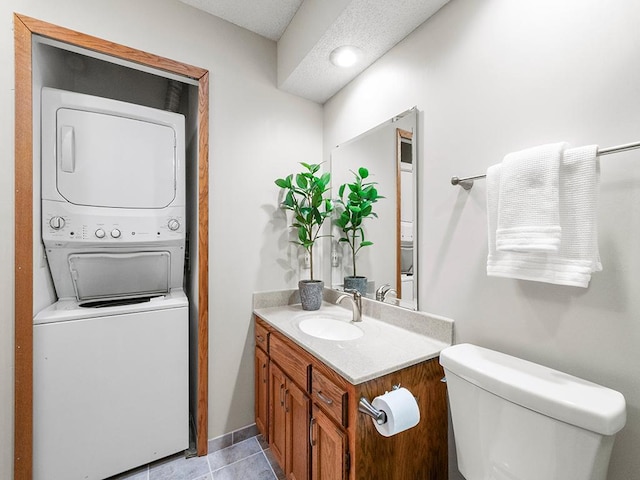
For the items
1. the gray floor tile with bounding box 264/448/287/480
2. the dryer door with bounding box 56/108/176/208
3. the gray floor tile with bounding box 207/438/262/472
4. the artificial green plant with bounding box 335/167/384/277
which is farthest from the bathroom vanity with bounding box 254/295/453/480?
the dryer door with bounding box 56/108/176/208

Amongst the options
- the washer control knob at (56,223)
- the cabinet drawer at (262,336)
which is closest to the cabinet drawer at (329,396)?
the cabinet drawer at (262,336)

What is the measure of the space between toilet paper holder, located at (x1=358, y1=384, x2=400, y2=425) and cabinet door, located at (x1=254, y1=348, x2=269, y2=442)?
34.1 inches

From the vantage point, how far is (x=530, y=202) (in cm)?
89

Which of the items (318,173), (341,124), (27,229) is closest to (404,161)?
(341,124)

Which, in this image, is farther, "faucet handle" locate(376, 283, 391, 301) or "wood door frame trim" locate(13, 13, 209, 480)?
"faucet handle" locate(376, 283, 391, 301)

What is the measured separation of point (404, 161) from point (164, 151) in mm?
1454

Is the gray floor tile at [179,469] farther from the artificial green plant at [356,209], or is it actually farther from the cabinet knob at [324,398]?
the artificial green plant at [356,209]

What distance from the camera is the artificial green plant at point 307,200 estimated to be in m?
1.87

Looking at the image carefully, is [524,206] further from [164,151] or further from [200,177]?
[164,151]

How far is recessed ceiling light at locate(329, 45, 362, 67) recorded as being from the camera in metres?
1.55

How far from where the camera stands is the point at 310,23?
1.56 metres

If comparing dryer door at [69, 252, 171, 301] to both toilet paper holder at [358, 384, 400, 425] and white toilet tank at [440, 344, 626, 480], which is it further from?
white toilet tank at [440, 344, 626, 480]

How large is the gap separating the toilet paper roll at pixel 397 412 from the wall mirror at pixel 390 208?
0.58m

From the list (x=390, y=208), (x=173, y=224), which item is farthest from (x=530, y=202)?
(x=173, y=224)
